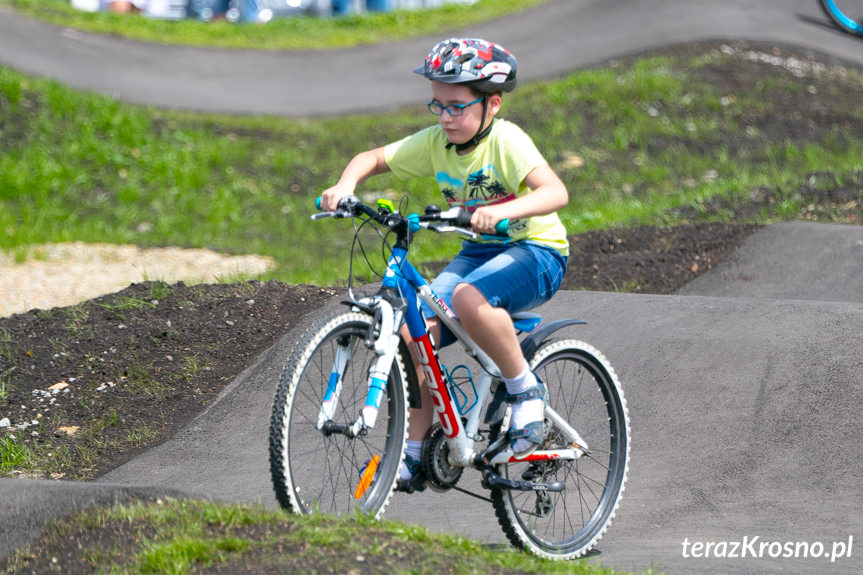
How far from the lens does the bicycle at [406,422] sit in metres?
3.84

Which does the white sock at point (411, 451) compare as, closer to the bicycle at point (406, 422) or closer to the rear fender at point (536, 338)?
the bicycle at point (406, 422)

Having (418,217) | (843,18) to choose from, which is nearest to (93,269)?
(418,217)

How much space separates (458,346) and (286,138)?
948cm

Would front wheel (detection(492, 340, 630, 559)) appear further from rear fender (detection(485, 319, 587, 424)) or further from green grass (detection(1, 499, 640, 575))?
green grass (detection(1, 499, 640, 575))

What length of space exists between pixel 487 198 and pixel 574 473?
5.45 feet

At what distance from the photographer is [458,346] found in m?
6.74

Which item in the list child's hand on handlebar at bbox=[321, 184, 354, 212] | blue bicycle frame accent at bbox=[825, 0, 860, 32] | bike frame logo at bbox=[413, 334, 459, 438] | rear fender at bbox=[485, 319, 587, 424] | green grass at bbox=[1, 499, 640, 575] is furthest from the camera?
blue bicycle frame accent at bbox=[825, 0, 860, 32]

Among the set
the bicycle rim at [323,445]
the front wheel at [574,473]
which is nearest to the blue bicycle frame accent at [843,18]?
the front wheel at [574,473]

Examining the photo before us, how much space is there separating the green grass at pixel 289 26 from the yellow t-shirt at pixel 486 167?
16.9 m

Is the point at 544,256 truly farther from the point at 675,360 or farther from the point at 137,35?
the point at 137,35

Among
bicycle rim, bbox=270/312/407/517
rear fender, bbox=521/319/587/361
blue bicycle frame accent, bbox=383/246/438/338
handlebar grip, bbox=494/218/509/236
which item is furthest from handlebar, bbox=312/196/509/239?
rear fender, bbox=521/319/587/361

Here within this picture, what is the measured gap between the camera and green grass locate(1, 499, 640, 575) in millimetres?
3514

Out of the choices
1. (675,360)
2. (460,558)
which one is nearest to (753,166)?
(675,360)

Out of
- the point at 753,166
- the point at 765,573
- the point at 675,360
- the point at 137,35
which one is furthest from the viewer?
the point at 137,35
